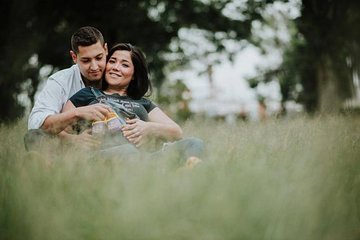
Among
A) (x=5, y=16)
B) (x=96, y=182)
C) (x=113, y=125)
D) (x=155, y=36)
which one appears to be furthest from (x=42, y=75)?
(x=96, y=182)

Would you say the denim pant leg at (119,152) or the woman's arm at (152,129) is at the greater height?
the woman's arm at (152,129)

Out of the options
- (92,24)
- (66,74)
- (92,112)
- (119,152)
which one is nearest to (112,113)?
(92,112)

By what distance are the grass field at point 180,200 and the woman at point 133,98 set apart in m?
0.79

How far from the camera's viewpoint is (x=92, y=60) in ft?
12.8

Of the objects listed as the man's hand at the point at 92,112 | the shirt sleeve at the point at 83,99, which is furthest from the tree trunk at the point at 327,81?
the man's hand at the point at 92,112

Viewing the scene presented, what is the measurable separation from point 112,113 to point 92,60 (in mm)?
660

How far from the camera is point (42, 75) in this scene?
40.9ft

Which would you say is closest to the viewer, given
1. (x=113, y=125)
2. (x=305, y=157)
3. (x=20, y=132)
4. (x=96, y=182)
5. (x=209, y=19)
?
(x=96, y=182)

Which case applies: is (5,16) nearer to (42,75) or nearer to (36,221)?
Result: (42,75)

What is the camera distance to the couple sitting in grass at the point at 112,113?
3.33 metres

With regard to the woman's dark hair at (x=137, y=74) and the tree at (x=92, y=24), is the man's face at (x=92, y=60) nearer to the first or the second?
the woman's dark hair at (x=137, y=74)

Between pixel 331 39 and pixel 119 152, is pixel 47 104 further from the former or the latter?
pixel 331 39

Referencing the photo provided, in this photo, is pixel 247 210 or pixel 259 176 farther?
pixel 259 176

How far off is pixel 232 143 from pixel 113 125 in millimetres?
1036
